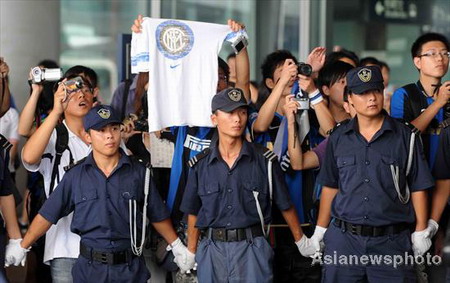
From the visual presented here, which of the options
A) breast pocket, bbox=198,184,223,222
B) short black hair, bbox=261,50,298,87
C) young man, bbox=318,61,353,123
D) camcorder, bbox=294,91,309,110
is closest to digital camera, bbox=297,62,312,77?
camcorder, bbox=294,91,309,110

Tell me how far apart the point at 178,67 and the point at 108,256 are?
156cm

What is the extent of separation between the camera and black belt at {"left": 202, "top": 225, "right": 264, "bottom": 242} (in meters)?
5.94

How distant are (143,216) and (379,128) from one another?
1721 mm

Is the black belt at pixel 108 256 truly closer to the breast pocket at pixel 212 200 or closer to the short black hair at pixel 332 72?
the breast pocket at pixel 212 200

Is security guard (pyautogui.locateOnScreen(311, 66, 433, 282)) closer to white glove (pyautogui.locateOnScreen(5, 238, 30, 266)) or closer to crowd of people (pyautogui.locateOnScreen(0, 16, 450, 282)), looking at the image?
crowd of people (pyautogui.locateOnScreen(0, 16, 450, 282))

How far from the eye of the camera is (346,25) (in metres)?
13.5

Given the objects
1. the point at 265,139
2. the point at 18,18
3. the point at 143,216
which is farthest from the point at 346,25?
the point at 143,216

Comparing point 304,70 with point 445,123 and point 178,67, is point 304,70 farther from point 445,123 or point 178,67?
point 445,123

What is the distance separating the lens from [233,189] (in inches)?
235

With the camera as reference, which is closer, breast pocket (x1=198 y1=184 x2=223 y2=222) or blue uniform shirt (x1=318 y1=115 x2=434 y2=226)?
blue uniform shirt (x1=318 y1=115 x2=434 y2=226)

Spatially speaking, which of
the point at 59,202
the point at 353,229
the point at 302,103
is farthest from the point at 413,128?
the point at 59,202

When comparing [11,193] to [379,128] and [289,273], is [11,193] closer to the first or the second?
[289,273]

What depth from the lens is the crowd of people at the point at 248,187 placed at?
228 inches

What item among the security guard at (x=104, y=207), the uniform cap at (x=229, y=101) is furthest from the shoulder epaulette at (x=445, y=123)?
the security guard at (x=104, y=207)
